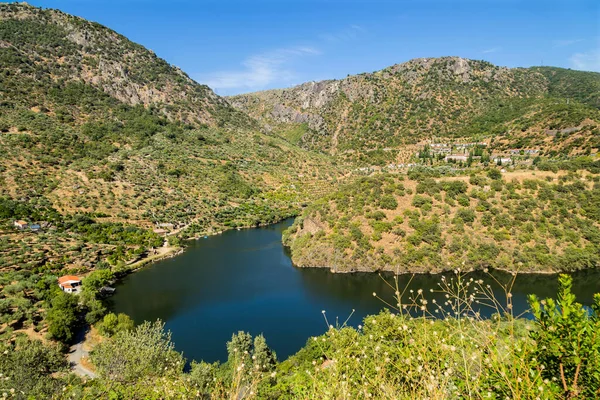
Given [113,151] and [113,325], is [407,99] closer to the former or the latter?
[113,151]

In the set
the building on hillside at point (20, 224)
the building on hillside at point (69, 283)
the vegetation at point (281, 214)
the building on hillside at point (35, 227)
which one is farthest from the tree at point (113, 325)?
the building on hillside at point (20, 224)

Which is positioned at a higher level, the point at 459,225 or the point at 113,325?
the point at 459,225

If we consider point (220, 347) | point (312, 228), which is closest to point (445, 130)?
point (312, 228)

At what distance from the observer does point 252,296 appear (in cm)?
3919

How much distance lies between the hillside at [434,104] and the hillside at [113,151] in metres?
40.1

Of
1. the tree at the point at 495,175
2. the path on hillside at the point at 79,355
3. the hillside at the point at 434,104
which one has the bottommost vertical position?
the path on hillside at the point at 79,355

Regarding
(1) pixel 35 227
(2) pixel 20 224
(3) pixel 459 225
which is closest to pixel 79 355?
(1) pixel 35 227

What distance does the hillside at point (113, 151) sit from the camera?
56894mm

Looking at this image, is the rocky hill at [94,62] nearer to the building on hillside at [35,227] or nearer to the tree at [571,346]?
the building on hillside at [35,227]

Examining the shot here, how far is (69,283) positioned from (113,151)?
170 ft

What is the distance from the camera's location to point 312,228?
5272 cm

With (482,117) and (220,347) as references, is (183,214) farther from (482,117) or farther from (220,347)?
(482,117)

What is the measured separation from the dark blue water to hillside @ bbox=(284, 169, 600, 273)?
2.31 m

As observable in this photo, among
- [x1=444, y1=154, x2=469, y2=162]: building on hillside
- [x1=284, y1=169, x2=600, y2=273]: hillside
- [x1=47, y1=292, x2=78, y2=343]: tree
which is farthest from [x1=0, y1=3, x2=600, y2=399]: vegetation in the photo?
[x1=444, y1=154, x2=469, y2=162]: building on hillside
